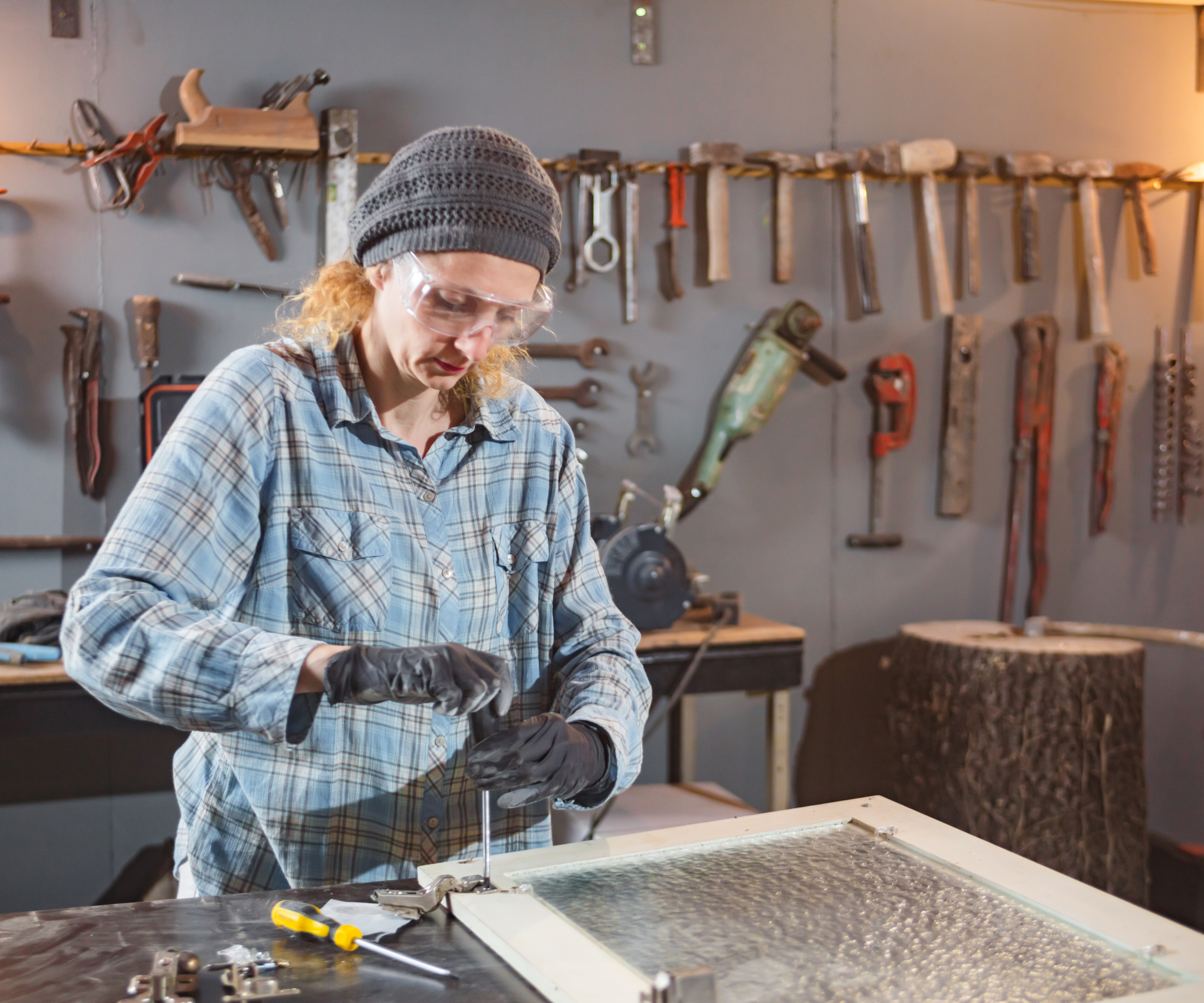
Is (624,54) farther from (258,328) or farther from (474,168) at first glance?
(474,168)

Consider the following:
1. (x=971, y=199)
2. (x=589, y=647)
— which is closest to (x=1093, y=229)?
(x=971, y=199)

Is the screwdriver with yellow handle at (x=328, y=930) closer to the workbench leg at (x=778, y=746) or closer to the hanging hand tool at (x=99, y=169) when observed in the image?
the workbench leg at (x=778, y=746)

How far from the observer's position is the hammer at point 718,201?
10.4 ft

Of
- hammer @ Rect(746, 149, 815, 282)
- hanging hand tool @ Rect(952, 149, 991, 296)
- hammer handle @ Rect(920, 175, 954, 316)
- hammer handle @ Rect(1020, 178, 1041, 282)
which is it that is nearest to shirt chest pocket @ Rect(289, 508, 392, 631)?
hammer @ Rect(746, 149, 815, 282)

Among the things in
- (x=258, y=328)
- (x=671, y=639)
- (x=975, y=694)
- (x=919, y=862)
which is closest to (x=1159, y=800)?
(x=975, y=694)

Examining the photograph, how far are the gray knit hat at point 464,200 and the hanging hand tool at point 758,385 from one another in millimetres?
1859

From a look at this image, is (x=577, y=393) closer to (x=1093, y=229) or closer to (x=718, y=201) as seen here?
(x=718, y=201)

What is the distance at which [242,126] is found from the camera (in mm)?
2793

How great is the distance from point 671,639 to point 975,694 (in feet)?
2.73

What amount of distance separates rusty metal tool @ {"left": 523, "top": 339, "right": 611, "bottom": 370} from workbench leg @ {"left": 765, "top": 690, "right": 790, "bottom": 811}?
1113 mm

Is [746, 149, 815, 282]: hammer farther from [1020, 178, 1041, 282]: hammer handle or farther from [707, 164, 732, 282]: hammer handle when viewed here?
[1020, 178, 1041, 282]: hammer handle

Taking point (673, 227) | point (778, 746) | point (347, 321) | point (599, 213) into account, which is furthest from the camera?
point (673, 227)

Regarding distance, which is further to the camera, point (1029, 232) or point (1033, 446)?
point (1033, 446)

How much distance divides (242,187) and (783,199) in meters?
1.59
